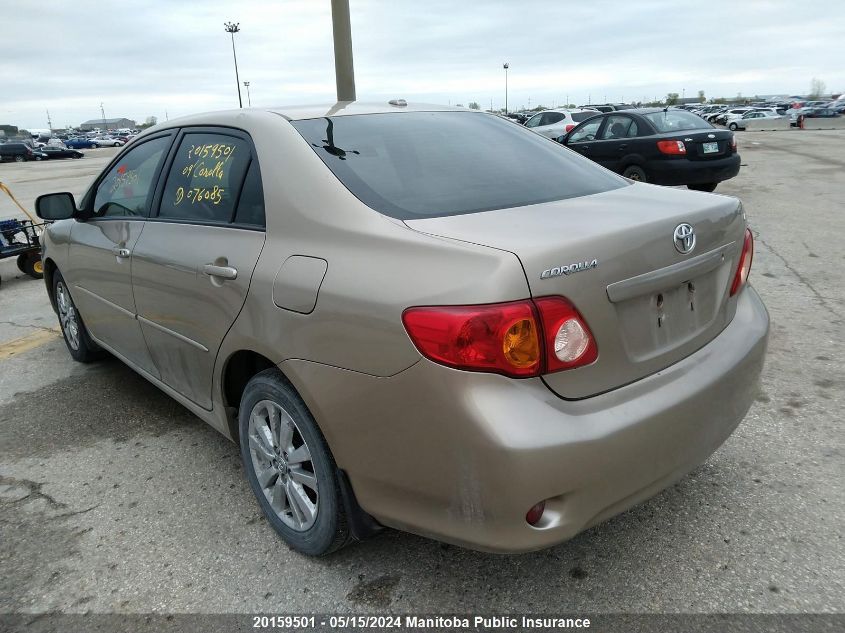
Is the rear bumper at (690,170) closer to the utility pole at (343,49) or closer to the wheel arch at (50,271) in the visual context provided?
the utility pole at (343,49)

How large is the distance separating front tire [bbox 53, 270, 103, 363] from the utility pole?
691cm

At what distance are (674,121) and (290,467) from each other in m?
10.6

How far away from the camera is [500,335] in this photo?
5.76ft

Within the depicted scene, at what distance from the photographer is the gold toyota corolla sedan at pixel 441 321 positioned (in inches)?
70.2

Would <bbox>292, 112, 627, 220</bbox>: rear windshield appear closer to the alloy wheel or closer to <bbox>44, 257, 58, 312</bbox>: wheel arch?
the alloy wheel

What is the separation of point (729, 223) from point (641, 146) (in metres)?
9.00

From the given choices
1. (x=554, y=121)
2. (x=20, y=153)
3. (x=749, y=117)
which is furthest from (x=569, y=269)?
(x=749, y=117)

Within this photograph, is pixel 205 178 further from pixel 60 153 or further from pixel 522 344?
pixel 60 153

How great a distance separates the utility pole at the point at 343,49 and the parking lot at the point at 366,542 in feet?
27.2

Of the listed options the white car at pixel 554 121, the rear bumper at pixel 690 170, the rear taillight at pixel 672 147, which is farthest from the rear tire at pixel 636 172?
the white car at pixel 554 121

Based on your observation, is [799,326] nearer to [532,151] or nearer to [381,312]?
[532,151]

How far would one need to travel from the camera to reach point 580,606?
2.15 meters

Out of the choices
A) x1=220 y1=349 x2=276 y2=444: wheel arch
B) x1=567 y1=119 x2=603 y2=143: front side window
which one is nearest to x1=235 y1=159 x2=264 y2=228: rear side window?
x1=220 y1=349 x2=276 y2=444: wheel arch

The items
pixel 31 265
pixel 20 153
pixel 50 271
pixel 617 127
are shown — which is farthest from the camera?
pixel 20 153
